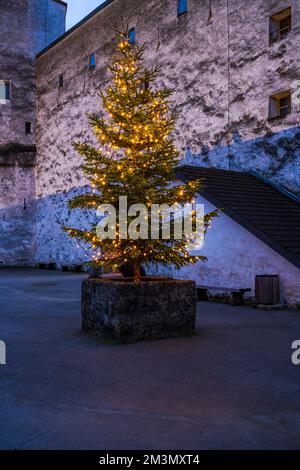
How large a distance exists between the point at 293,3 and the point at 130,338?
1209 cm

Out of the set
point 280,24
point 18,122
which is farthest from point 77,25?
point 280,24

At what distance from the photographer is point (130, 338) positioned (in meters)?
6.52

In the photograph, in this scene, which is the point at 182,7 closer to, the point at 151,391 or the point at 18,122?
the point at 18,122

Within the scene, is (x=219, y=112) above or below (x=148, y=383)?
above

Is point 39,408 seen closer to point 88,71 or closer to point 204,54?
point 204,54

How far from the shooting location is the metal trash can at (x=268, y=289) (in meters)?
9.73

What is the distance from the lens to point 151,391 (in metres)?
4.32

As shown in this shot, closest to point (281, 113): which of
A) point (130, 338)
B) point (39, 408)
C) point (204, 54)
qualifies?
point (204, 54)

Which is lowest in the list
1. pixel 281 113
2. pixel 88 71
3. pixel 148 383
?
pixel 148 383

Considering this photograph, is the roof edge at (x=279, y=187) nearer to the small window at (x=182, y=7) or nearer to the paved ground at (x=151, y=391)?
the paved ground at (x=151, y=391)

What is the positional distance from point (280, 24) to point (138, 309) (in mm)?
11877

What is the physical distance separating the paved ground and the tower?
1960 cm

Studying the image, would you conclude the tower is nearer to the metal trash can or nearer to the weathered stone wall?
the weathered stone wall

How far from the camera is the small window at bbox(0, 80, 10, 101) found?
26.3 m
